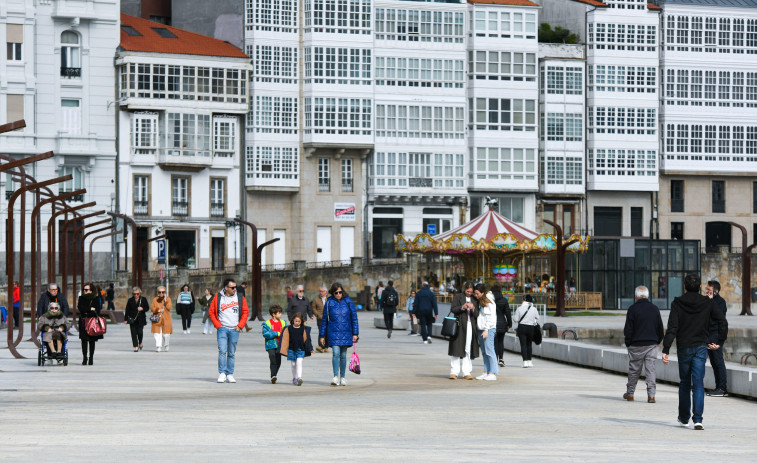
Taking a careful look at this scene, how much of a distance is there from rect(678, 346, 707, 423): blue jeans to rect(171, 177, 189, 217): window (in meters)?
58.5

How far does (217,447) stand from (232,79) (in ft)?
204

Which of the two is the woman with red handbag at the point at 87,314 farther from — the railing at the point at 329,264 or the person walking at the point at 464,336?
the railing at the point at 329,264

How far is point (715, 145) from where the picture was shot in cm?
8525

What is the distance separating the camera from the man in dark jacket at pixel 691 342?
18125mm

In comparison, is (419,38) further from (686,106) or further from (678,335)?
(678,335)

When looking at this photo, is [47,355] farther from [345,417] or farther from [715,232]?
[715,232]

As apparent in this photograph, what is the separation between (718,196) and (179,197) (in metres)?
29.6

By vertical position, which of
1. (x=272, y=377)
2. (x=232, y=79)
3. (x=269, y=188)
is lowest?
(x=272, y=377)

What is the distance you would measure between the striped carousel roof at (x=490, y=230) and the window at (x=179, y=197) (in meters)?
21.1

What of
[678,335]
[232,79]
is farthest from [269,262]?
→ [678,335]

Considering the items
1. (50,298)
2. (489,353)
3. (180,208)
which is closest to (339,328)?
(489,353)

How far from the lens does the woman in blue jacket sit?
2439cm

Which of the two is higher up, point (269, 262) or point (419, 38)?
point (419, 38)

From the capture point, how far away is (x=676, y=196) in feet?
279
